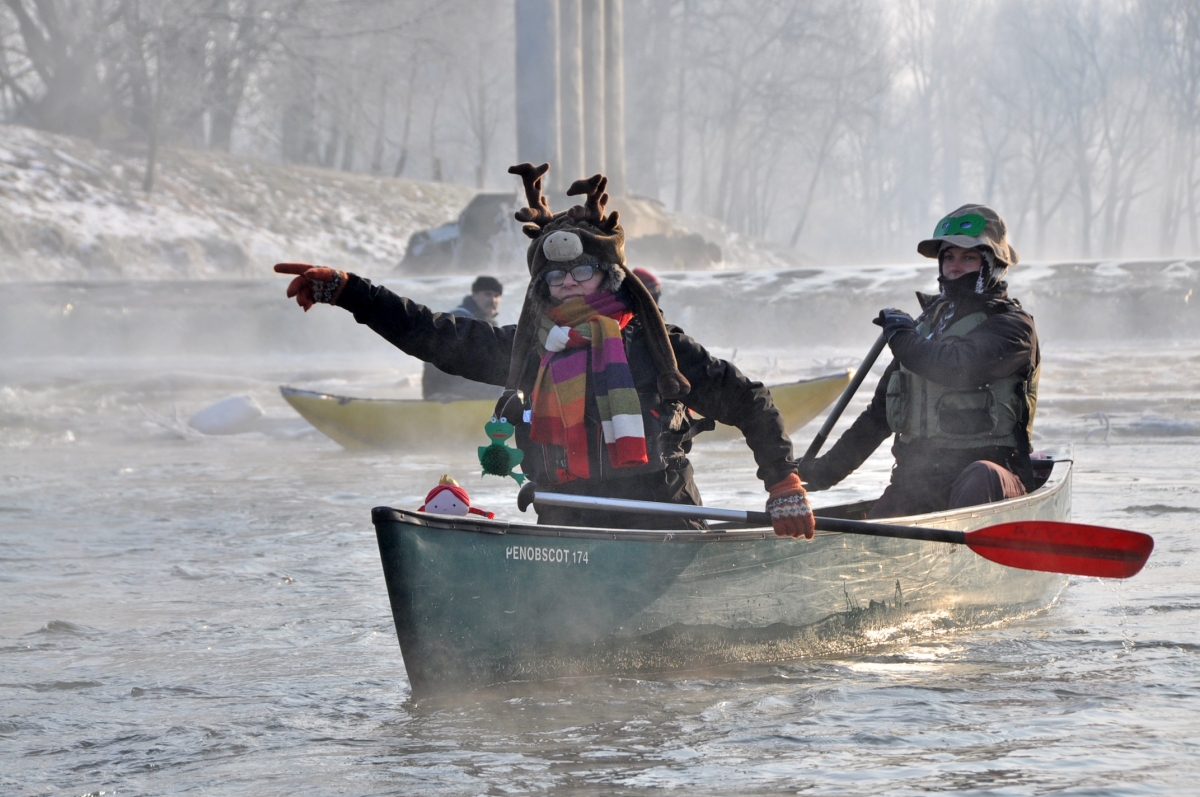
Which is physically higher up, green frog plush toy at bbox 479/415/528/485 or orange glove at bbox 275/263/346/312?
orange glove at bbox 275/263/346/312

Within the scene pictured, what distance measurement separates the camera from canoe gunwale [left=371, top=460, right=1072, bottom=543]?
344 cm

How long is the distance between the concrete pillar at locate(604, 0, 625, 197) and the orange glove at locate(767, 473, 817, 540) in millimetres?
25777

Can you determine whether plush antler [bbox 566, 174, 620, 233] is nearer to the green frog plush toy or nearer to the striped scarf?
the striped scarf

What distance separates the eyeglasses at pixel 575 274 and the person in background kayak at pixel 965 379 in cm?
127

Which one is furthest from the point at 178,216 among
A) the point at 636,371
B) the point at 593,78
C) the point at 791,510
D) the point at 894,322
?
the point at 791,510

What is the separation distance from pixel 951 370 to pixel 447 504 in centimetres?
175

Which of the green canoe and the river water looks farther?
the green canoe

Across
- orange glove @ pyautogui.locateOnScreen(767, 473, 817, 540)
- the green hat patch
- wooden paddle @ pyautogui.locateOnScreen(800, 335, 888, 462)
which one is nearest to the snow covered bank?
wooden paddle @ pyautogui.locateOnScreen(800, 335, 888, 462)

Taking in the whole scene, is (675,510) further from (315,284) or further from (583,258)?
(315,284)

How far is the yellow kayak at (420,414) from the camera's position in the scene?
980 cm

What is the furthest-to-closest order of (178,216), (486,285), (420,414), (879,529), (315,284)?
1. (178,216)
2. (420,414)
3. (486,285)
4. (879,529)
5. (315,284)

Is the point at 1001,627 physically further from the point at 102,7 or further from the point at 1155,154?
the point at 1155,154

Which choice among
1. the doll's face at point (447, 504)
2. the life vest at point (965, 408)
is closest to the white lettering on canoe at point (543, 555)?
the doll's face at point (447, 504)

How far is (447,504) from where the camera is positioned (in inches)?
147
